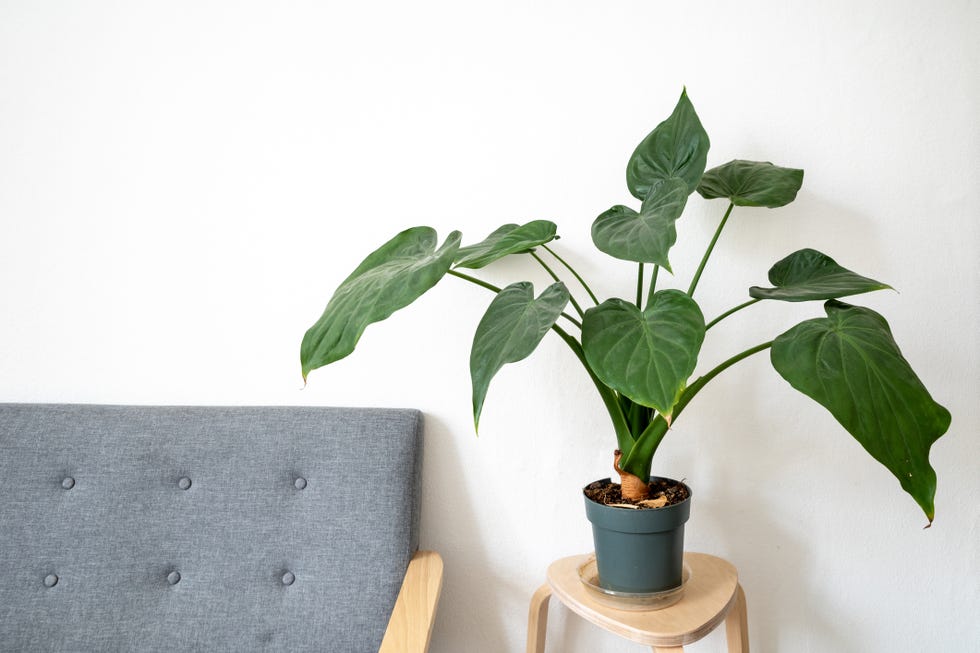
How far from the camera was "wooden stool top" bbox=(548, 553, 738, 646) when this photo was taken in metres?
1.00

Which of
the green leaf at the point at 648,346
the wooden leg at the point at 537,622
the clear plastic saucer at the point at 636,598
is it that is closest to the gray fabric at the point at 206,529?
the wooden leg at the point at 537,622

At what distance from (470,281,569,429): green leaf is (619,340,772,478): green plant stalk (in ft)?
0.83

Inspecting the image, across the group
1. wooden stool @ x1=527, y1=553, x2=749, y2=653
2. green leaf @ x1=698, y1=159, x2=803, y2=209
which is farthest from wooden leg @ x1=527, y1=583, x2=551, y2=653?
green leaf @ x1=698, y1=159, x2=803, y2=209

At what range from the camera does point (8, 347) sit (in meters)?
1.44

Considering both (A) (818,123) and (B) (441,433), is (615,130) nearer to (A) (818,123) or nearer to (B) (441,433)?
(A) (818,123)

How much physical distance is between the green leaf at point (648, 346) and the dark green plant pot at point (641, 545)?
31 cm

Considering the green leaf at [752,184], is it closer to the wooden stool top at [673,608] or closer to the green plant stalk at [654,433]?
the green plant stalk at [654,433]

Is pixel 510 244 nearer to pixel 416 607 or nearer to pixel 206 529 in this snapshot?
pixel 416 607

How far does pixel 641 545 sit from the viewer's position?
1.06m

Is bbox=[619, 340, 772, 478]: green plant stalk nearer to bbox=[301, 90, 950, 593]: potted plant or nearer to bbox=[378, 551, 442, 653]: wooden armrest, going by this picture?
bbox=[301, 90, 950, 593]: potted plant

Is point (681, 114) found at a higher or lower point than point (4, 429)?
higher

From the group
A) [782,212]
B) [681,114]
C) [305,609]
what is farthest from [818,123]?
[305,609]

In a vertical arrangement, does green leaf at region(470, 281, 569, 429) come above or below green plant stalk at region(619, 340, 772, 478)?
above

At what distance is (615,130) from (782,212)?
340mm
